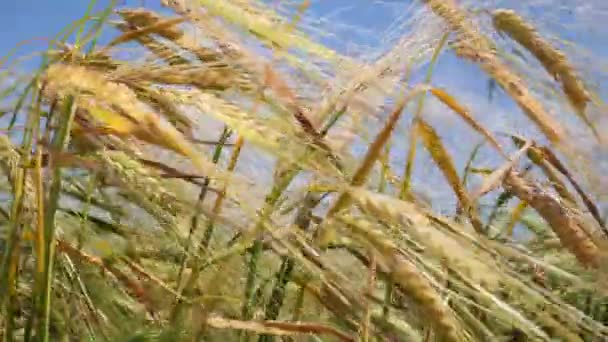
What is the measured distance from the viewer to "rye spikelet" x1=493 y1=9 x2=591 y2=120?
1259 millimetres

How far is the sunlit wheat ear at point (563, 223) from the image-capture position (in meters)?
1.12

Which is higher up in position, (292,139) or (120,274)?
(292,139)

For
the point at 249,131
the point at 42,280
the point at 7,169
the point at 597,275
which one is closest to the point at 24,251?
the point at 7,169

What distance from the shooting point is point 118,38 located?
889 mm

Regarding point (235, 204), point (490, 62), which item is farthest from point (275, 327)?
point (490, 62)

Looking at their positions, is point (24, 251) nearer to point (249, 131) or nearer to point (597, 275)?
point (249, 131)

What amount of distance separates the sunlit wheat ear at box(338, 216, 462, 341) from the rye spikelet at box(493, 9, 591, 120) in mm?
552

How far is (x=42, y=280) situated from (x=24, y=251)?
0.21 metres

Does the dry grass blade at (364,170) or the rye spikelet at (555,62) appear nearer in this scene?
the dry grass blade at (364,170)

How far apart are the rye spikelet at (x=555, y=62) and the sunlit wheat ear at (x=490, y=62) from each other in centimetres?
5

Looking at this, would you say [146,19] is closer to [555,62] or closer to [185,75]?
[185,75]

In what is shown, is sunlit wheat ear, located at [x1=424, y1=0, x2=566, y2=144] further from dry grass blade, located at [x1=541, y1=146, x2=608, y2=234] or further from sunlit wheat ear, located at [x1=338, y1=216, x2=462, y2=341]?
sunlit wheat ear, located at [x1=338, y1=216, x2=462, y2=341]

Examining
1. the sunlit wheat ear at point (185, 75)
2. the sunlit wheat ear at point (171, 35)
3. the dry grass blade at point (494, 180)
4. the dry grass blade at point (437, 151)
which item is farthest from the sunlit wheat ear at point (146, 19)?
the dry grass blade at point (494, 180)

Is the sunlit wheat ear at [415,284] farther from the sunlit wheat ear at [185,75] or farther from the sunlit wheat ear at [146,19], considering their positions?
the sunlit wheat ear at [146,19]
